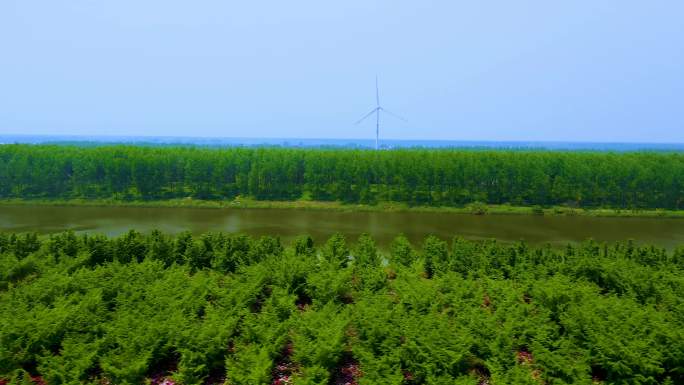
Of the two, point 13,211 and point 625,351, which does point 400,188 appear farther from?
A: point 625,351

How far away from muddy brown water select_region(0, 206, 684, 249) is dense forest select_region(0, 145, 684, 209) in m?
6.61

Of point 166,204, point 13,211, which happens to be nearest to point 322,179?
point 166,204

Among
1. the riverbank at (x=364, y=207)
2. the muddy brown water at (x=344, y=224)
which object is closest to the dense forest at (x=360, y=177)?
the riverbank at (x=364, y=207)

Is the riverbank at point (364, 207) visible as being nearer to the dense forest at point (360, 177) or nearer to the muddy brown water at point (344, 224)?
the muddy brown water at point (344, 224)

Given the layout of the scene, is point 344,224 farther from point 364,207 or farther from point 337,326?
point 337,326

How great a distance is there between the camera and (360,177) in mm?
69250

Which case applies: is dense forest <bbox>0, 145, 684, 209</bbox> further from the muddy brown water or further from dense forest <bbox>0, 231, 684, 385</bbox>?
dense forest <bbox>0, 231, 684, 385</bbox>

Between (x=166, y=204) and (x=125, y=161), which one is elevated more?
(x=125, y=161)

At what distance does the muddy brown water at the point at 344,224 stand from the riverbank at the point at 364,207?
1642 millimetres

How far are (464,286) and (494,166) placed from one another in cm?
5582

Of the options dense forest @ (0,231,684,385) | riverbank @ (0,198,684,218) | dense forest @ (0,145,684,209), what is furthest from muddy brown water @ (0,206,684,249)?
dense forest @ (0,231,684,385)

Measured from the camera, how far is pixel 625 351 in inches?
475

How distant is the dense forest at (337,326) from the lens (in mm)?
11953

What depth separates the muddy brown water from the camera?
45.7 m
